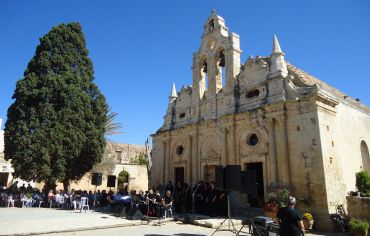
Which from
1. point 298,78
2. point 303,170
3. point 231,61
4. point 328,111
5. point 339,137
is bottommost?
point 303,170

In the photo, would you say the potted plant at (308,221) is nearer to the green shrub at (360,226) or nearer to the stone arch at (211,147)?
the green shrub at (360,226)

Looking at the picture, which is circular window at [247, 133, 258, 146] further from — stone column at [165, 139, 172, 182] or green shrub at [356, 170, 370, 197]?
stone column at [165, 139, 172, 182]

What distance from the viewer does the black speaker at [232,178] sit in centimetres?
916

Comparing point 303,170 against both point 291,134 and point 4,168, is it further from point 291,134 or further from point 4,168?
point 4,168

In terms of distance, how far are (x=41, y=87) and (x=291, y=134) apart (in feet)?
53.5

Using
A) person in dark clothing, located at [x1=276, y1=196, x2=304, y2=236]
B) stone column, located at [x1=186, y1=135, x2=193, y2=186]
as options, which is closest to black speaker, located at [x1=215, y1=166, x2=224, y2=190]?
person in dark clothing, located at [x1=276, y1=196, x2=304, y2=236]

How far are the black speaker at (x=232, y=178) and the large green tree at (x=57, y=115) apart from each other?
13.0 m

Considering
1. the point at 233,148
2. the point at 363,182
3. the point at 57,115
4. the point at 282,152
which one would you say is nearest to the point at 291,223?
the point at 282,152

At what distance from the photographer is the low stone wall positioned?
11.0 m

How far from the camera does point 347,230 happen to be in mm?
10898

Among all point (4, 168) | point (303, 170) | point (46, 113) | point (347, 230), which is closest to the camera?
point (347, 230)

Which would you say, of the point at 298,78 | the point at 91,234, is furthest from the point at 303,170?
the point at 91,234

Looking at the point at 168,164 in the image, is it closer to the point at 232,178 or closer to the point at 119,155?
the point at 232,178

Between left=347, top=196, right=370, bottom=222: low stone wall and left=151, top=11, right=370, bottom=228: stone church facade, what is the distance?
46 centimetres
